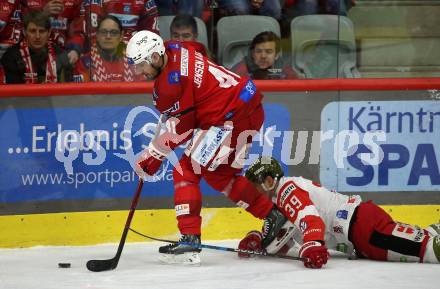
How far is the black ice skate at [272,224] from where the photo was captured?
691 centimetres

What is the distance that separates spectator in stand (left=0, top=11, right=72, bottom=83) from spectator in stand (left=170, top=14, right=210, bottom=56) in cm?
73

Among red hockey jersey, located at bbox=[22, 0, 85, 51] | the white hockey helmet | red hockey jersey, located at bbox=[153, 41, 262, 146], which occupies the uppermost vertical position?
red hockey jersey, located at bbox=[22, 0, 85, 51]

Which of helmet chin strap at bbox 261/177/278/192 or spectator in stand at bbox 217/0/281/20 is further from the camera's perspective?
spectator in stand at bbox 217/0/281/20

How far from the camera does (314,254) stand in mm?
6539

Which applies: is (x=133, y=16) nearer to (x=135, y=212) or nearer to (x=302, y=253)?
(x=135, y=212)

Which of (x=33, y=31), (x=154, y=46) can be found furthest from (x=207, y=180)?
(x=33, y=31)

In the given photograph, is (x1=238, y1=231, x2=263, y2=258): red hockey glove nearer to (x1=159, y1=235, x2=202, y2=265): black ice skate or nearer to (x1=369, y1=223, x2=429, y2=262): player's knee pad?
(x1=159, y1=235, x2=202, y2=265): black ice skate

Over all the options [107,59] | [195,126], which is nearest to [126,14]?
[107,59]

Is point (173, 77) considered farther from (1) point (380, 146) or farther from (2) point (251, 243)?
(1) point (380, 146)

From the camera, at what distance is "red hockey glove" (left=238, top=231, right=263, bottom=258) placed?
6.99 meters

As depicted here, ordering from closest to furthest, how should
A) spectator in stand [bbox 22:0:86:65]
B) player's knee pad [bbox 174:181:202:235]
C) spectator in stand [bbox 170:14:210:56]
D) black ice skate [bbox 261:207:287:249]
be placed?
player's knee pad [bbox 174:181:202:235] → black ice skate [bbox 261:207:287:249] → spectator in stand [bbox 22:0:86:65] → spectator in stand [bbox 170:14:210:56]

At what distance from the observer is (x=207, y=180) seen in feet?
22.9

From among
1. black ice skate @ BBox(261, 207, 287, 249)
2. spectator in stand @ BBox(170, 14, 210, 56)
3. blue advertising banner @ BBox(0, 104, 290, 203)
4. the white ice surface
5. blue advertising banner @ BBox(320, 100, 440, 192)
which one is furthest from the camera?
blue advertising banner @ BBox(320, 100, 440, 192)

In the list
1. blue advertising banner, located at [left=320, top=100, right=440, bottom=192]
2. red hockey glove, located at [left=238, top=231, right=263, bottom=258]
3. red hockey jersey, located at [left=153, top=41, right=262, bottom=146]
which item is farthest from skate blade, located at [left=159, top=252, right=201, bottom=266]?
blue advertising banner, located at [left=320, top=100, right=440, bottom=192]
